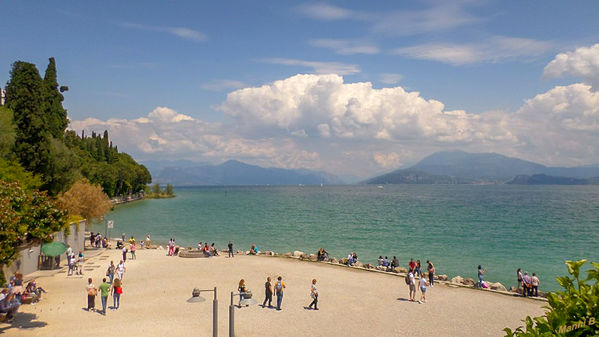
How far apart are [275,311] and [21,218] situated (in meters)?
16.6

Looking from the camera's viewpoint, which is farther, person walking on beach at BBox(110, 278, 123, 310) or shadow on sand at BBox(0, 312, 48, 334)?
person walking on beach at BBox(110, 278, 123, 310)

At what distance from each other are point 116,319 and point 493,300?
2210 cm

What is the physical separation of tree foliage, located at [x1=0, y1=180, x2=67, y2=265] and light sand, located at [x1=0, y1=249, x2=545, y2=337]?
348 centimetres

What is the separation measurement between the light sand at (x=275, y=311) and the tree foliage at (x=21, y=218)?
3.48 meters

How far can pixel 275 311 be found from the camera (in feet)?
67.6

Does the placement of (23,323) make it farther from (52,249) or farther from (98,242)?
(98,242)

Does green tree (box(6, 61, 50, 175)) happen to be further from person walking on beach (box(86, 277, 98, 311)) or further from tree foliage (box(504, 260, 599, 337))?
tree foliage (box(504, 260, 599, 337))

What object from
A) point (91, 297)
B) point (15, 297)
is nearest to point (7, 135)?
point (15, 297)

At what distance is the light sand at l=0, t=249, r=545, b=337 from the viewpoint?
1786cm

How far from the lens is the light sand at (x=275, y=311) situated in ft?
58.6

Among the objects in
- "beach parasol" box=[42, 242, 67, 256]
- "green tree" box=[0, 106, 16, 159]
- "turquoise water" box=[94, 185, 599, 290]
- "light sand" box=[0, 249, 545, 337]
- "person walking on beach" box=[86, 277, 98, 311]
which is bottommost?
"turquoise water" box=[94, 185, 599, 290]

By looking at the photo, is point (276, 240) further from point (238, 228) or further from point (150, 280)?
point (150, 280)

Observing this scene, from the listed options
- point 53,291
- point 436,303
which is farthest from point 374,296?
point 53,291

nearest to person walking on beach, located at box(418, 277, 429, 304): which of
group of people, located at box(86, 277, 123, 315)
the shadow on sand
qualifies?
group of people, located at box(86, 277, 123, 315)
